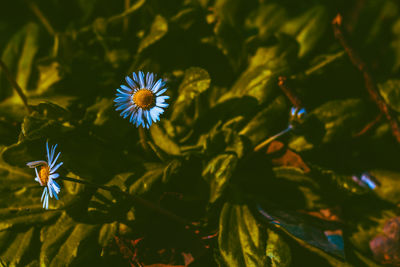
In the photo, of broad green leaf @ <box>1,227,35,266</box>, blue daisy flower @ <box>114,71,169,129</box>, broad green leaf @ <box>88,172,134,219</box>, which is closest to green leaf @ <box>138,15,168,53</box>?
blue daisy flower @ <box>114,71,169,129</box>

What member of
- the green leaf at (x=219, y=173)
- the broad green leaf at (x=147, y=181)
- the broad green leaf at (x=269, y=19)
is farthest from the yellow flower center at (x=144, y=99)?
the broad green leaf at (x=269, y=19)

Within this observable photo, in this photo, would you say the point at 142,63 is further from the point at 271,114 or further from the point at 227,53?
the point at 271,114

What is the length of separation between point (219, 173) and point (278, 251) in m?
0.55

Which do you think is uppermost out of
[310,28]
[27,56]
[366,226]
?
[27,56]

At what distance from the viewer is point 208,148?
2.21 m

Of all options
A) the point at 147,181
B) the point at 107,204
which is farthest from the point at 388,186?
the point at 107,204

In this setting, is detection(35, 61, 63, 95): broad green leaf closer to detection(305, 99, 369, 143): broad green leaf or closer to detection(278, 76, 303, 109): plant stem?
detection(278, 76, 303, 109): plant stem

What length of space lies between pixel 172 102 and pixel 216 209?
760 millimetres

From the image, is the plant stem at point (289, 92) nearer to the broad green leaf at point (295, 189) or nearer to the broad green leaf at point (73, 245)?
the broad green leaf at point (295, 189)

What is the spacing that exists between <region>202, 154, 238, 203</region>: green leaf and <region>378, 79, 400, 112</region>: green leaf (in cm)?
119

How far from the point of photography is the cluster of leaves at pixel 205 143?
2.03 metres

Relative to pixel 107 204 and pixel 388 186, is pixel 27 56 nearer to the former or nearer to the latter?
pixel 107 204

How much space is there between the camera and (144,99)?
6.09 feet

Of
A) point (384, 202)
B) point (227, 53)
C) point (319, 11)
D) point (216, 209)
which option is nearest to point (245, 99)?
point (227, 53)
